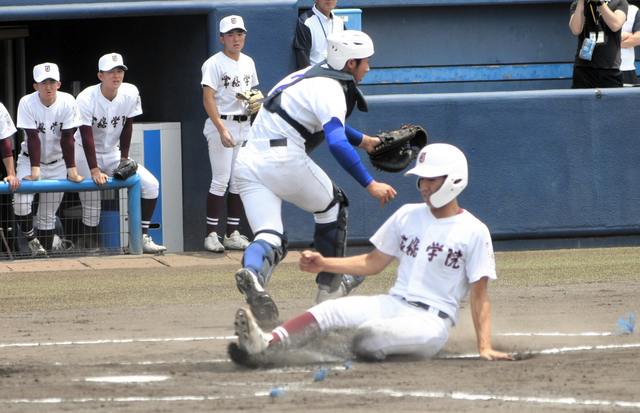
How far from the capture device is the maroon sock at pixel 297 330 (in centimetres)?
423

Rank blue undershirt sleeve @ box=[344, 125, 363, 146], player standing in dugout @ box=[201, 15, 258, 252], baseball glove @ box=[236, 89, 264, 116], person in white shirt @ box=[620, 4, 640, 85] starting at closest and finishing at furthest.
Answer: blue undershirt sleeve @ box=[344, 125, 363, 146] → baseball glove @ box=[236, 89, 264, 116] → player standing in dugout @ box=[201, 15, 258, 252] → person in white shirt @ box=[620, 4, 640, 85]

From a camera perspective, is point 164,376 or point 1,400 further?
point 164,376

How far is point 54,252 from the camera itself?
28.1 ft

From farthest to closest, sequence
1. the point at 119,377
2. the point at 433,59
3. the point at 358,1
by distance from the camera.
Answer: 1. the point at 433,59
2. the point at 358,1
3. the point at 119,377

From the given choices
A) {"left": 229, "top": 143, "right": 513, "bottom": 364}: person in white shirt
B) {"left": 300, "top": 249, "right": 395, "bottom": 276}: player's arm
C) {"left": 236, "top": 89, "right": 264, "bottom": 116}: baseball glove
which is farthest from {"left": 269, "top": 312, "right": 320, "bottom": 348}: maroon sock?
{"left": 236, "top": 89, "right": 264, "bottom": 116}: baseball glove

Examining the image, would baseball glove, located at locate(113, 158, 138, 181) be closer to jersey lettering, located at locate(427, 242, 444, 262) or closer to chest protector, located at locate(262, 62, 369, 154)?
chest protector, located at locate(262, 62, 369, 154)

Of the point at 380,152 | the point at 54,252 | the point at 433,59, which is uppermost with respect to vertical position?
the point at 433,59

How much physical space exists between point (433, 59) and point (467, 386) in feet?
25.9

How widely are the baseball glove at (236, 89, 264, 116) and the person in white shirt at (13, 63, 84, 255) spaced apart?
1.61m

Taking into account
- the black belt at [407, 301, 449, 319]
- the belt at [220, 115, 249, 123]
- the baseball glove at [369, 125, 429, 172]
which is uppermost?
the belt at [220, 115, 249, 123]

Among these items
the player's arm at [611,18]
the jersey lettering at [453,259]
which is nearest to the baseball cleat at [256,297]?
the jersey lettering at [453,259]

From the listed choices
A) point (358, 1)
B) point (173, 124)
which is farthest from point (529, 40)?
point (173, 124)

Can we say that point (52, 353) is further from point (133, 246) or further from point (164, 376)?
point (133, 246)

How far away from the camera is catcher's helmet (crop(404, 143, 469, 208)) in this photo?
425cm
